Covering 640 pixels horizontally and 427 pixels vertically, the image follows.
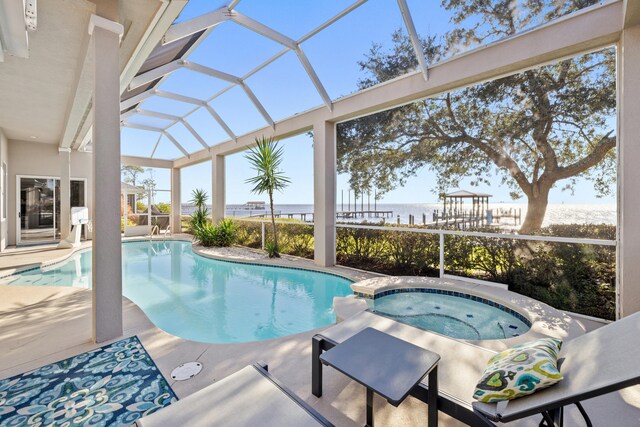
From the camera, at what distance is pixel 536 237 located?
4.28 m

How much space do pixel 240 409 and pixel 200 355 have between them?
1.45 metres

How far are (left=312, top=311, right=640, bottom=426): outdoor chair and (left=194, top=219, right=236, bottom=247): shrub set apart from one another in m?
8.56

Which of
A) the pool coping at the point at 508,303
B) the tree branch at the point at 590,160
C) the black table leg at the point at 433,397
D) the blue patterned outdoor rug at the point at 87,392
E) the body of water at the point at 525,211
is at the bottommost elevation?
the blue patterned outdoor rug at the point at 87,392

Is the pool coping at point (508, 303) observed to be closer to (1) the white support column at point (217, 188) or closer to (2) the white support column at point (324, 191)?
(2) the white support column at point (324, 191)

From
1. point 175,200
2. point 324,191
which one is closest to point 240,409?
point 324,191

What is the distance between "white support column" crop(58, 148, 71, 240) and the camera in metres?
9.02

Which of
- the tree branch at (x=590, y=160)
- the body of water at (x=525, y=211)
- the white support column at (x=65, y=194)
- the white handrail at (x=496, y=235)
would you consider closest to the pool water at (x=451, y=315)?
the white handrail at (x=496, y=235)

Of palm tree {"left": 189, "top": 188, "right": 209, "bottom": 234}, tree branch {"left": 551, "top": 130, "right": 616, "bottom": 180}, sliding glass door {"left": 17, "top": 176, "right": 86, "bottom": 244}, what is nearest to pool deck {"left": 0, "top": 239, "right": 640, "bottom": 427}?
tree branch {"left": 551, "top": 130, "right": 616, "bottom": 180}

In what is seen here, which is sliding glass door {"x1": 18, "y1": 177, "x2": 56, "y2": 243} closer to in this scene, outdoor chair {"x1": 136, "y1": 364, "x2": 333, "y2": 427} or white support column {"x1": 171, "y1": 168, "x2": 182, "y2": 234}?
white support column {"x1": 171, "y1": 168, "x2": 182, "y2": 234}

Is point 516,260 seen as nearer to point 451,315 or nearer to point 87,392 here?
point 451,315

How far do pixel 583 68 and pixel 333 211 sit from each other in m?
5.02

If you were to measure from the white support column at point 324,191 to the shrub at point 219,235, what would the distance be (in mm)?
4381

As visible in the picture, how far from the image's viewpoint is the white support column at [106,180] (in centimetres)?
284

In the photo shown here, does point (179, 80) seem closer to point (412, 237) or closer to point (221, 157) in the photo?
point (221, 157)
